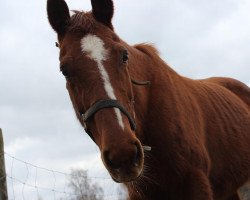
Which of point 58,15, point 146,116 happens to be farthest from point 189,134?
point 58,15

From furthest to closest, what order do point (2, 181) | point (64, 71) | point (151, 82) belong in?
point (2, 181)
point (151, 82)
point (64, 71)

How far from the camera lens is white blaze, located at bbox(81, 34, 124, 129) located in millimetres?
3938

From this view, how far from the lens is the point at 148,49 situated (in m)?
5.63

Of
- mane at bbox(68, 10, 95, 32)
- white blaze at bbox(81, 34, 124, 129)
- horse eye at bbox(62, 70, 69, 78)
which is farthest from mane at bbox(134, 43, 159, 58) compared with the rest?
horse eye at bbox(62, 70, 69, 78)

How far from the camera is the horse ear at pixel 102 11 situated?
4730 millimetres

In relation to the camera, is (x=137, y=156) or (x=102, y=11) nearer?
(x=137, y=156)

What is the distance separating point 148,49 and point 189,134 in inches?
47.6

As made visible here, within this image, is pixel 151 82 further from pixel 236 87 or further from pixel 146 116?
pixel 236 87

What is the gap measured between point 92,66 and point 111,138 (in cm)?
74

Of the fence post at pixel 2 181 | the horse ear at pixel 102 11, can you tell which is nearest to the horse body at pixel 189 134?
the horse ear at pixel 102 11

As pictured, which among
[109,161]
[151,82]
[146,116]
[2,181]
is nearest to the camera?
[109,161]

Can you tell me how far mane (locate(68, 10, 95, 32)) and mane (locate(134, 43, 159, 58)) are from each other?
1.08 meters

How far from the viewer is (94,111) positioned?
3943 millimetres

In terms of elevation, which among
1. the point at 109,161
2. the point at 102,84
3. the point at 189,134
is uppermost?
the point at 102,84
